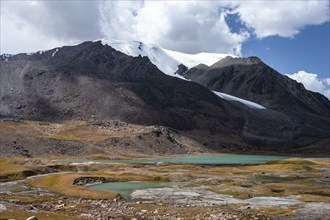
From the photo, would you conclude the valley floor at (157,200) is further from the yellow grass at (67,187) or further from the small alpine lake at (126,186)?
the small alpine lake at (126,186)

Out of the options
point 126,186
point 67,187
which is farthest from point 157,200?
point 126,186

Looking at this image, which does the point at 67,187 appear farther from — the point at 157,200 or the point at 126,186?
the point at 157,200

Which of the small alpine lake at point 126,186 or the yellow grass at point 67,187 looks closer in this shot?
the yellow grass at point 67,187

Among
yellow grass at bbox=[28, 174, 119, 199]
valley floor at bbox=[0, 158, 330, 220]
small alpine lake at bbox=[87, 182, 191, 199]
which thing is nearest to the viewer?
valley floor at bbox=[0, 158, 330, 220]

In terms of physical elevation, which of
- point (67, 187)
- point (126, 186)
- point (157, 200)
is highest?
point (67, 187)

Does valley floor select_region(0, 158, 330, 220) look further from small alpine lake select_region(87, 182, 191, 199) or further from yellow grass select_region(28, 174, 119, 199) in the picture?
small alpine lake select_region(87, 182, 191, 199)

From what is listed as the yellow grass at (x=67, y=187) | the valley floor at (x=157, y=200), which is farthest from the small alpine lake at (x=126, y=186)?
the yellow grass at (x=67, y=187)

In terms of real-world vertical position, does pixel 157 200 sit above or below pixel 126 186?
below

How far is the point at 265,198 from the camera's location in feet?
267

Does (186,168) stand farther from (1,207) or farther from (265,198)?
(1,207)

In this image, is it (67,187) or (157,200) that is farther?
(67,187)

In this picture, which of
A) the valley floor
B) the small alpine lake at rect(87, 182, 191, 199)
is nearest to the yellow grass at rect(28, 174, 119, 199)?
the valley floor

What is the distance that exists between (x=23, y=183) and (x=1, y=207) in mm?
55276

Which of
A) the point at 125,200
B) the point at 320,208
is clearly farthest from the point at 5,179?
the point at 320,208
